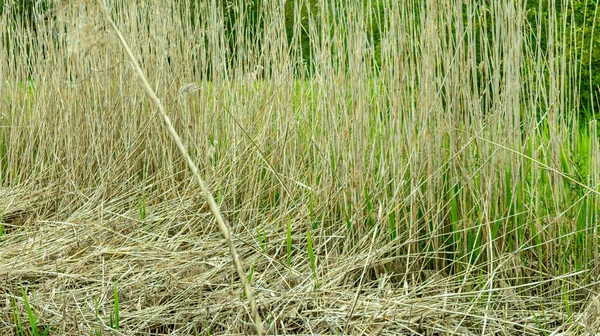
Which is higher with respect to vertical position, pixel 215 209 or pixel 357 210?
pixel 215 209

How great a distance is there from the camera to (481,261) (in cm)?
172

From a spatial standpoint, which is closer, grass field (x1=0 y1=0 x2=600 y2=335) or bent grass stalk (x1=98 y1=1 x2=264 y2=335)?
bent grass stalk (x1=98 y1=1 x2=264 y2=335)

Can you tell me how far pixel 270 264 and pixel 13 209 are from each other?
121cm

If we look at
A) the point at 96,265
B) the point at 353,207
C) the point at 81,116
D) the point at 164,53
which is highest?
the point at 164,53

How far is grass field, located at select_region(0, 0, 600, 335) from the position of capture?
5.11 ft

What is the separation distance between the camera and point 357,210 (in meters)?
1.76

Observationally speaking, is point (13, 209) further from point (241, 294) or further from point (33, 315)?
point (241, 294)

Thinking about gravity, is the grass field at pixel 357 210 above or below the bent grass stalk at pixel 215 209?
below

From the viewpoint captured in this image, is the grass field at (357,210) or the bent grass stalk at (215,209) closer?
the bent grass stalk at (215,209)

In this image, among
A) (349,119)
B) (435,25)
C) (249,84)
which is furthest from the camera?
(249,84)

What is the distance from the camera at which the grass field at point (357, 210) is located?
5.11ft

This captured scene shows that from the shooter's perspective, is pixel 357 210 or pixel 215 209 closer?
pixel 215 209

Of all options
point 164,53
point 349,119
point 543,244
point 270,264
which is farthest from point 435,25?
point 164,53

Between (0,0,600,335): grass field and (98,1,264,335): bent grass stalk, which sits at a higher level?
(98,1,264,335): bent grass stalk
